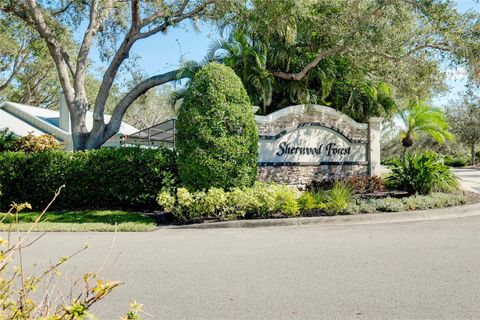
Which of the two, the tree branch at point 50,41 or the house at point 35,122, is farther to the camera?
the house at point 35,122

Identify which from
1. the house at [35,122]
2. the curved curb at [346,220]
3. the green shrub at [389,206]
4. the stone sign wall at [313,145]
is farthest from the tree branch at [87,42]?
the green shrub at [389,206]

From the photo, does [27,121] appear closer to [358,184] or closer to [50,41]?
[50,41]

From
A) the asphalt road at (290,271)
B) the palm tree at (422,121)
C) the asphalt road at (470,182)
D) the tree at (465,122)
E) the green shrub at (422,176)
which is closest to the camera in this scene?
the asphalt road at (290,271)

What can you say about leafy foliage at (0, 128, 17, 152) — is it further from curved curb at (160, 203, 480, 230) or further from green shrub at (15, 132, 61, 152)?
curved curb at (160, 203, 480, 230)

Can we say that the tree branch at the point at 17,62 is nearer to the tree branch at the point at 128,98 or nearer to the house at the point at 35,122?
the house at the point at 35,122

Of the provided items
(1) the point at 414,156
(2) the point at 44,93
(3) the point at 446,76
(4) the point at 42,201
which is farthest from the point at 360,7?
→ (2) the point at 44,93

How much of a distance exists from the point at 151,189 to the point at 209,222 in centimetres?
298

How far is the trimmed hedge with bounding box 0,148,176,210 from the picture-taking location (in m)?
12.1

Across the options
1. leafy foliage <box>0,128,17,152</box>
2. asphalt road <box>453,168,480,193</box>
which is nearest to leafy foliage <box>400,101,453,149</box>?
asphalt road <box>453,168,480,193</box>

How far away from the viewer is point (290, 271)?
5.68 m

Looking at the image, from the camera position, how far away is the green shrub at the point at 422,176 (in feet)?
42.5

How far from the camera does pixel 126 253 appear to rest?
6992 mm

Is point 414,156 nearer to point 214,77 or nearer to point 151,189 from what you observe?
point 214,77

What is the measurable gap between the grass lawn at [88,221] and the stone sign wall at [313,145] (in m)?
4.72
